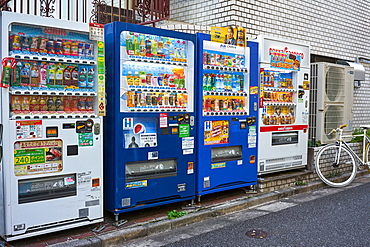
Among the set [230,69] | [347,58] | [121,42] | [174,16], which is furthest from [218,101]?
[347,58]

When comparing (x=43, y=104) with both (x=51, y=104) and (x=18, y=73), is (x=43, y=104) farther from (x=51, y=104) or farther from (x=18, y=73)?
(x=18, y=73)

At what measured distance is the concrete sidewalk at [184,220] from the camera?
15.0 feet

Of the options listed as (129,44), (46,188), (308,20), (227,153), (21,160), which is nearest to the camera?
(21,160)

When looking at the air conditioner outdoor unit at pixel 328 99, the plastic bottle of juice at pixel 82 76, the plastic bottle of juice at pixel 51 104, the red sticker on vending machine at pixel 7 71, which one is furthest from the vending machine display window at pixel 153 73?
the air conditioner outdoor unit at pixel 328 99

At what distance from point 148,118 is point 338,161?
5123 mm

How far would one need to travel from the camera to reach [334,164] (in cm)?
838

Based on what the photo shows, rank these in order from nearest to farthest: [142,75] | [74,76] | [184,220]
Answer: [74,76] < [142,75] < [184,220]

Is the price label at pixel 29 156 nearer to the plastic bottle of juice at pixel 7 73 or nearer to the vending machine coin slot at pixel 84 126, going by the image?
the vending machine coin slot at pixel 84 126

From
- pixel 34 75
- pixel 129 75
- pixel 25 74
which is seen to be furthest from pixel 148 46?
pixel 25 74

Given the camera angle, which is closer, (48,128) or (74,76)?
(48,128)

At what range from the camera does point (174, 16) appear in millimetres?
8992

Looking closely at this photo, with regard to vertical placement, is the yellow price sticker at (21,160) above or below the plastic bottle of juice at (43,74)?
below

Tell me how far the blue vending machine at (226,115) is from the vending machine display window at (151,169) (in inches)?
21.6

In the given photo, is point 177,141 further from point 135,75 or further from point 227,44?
point 227,44
